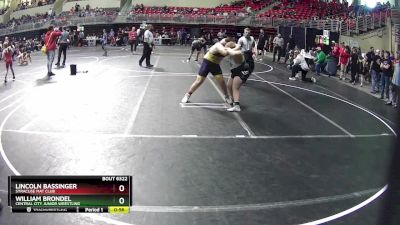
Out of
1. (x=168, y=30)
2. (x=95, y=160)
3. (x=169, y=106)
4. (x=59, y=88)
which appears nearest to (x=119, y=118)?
(x=169, y=106)

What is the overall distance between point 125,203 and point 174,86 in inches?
375

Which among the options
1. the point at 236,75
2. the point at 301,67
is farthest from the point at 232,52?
the point at 301,67

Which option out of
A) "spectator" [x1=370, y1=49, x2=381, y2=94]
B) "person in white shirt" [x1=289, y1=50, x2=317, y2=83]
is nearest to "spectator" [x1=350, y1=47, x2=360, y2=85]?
"person in white shirt" [x1=289, y1=50, x2=317, y2=83]

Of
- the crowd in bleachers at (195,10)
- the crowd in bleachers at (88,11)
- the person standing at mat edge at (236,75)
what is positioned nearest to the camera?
the person standing at mat edge at (236,75)

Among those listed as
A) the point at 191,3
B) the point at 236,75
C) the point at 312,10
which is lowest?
the point at 236,75

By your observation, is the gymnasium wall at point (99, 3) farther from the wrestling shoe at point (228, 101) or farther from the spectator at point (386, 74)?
the wrestling shoe at point (228, 101)

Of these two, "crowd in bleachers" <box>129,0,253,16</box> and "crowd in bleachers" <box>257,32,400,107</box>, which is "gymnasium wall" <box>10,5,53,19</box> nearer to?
"crowd in bleachers" <box>129,0,253,16</box>

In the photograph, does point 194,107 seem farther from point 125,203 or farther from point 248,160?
point 125,203

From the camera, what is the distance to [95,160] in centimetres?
696

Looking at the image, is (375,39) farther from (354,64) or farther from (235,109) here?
(235,109)

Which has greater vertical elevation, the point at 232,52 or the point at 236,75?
the point at 232,52
